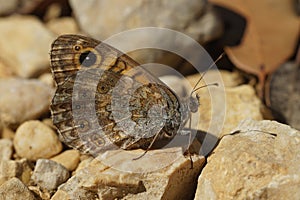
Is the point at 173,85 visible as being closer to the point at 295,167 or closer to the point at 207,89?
the point at 207,89

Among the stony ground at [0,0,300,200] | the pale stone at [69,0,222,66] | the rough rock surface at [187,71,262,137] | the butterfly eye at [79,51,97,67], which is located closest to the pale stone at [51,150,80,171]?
the stony ground at [0,0,300,200]

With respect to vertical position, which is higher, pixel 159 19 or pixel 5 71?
pixel 159 19

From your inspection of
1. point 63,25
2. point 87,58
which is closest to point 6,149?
point 87,58

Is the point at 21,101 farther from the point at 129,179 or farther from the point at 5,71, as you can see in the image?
the point at 129,179

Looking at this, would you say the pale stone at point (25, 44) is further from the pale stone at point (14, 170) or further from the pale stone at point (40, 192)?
the pale stone at point (40, 192)

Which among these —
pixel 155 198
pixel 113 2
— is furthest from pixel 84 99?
pixel 113 2

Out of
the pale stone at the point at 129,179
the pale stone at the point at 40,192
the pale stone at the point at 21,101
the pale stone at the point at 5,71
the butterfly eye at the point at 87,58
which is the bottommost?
the pale stone at the point at 5,71

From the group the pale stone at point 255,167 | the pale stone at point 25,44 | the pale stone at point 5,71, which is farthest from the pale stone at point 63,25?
the pale stone at point 255,167
